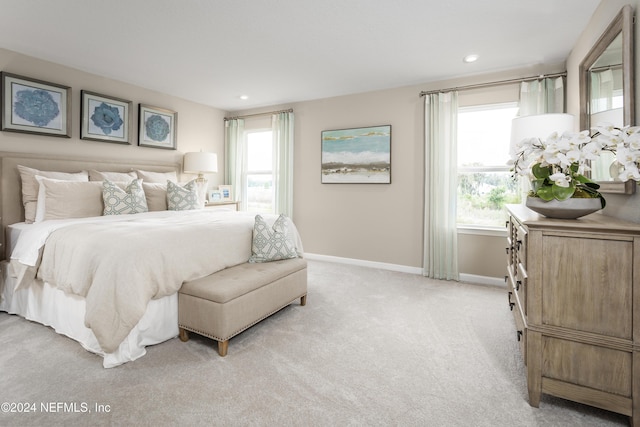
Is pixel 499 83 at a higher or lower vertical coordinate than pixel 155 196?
higher

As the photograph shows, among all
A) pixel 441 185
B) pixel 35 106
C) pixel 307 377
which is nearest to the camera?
pixel 307 377

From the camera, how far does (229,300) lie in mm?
2148

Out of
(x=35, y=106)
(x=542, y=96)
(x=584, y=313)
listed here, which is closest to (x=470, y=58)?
(x=542, y=96)

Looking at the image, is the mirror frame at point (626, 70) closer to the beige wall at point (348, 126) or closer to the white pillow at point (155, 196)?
the beige wall at point (348, 126)

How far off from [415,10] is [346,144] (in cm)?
229

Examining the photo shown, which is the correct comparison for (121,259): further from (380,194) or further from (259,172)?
(259,172)

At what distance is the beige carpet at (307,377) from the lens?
1575mm

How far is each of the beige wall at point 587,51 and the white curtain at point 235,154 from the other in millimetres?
4528

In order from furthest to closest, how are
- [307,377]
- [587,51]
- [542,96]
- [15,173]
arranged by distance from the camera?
1. [542,96]
2. [15,173]
3. [587,51]
4. [307,377]

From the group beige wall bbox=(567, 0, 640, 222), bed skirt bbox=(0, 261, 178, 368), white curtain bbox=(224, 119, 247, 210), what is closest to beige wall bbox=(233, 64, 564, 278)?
beige wall bbox=(567, 0, 640, 222)

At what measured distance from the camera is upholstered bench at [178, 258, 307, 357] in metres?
2.13

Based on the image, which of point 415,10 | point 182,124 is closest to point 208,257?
point 415,10

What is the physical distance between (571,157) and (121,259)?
261cm

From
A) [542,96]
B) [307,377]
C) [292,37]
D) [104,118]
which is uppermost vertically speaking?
[292,37]
